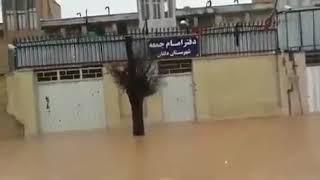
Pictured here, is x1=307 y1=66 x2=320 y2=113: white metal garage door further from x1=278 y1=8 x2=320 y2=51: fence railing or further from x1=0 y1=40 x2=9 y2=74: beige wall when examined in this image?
x1=0 y1=40 x2=9 y2=74: beige wall

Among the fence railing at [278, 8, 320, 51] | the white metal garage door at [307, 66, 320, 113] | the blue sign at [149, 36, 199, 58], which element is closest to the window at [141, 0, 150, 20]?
the blue sign at [149, 36, 199, 58]

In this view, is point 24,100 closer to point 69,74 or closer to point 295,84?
point 69,74

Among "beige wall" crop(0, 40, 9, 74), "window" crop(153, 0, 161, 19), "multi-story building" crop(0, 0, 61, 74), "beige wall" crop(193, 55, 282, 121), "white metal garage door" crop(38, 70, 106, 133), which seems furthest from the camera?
"multi-story building" crop(0, 0, 61, 74)

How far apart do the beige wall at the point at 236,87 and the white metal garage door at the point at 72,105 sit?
4.42 m

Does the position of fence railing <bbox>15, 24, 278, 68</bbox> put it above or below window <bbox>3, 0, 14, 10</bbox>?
below

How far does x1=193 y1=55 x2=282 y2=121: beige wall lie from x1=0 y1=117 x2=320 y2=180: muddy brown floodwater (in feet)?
9.96

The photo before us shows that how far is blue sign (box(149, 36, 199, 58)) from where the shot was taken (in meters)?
31.2

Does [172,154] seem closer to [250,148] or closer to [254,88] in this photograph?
[250,148]

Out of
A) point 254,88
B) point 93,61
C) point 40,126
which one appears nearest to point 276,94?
point 254,88

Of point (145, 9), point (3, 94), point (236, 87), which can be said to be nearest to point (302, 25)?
point (236, 87)

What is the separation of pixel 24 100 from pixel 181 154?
1553cm

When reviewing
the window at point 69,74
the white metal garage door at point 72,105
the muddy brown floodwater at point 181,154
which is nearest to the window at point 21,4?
the window at point 69,74

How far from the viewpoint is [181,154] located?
17.1 metres

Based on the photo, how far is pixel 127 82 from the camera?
24672 mm
